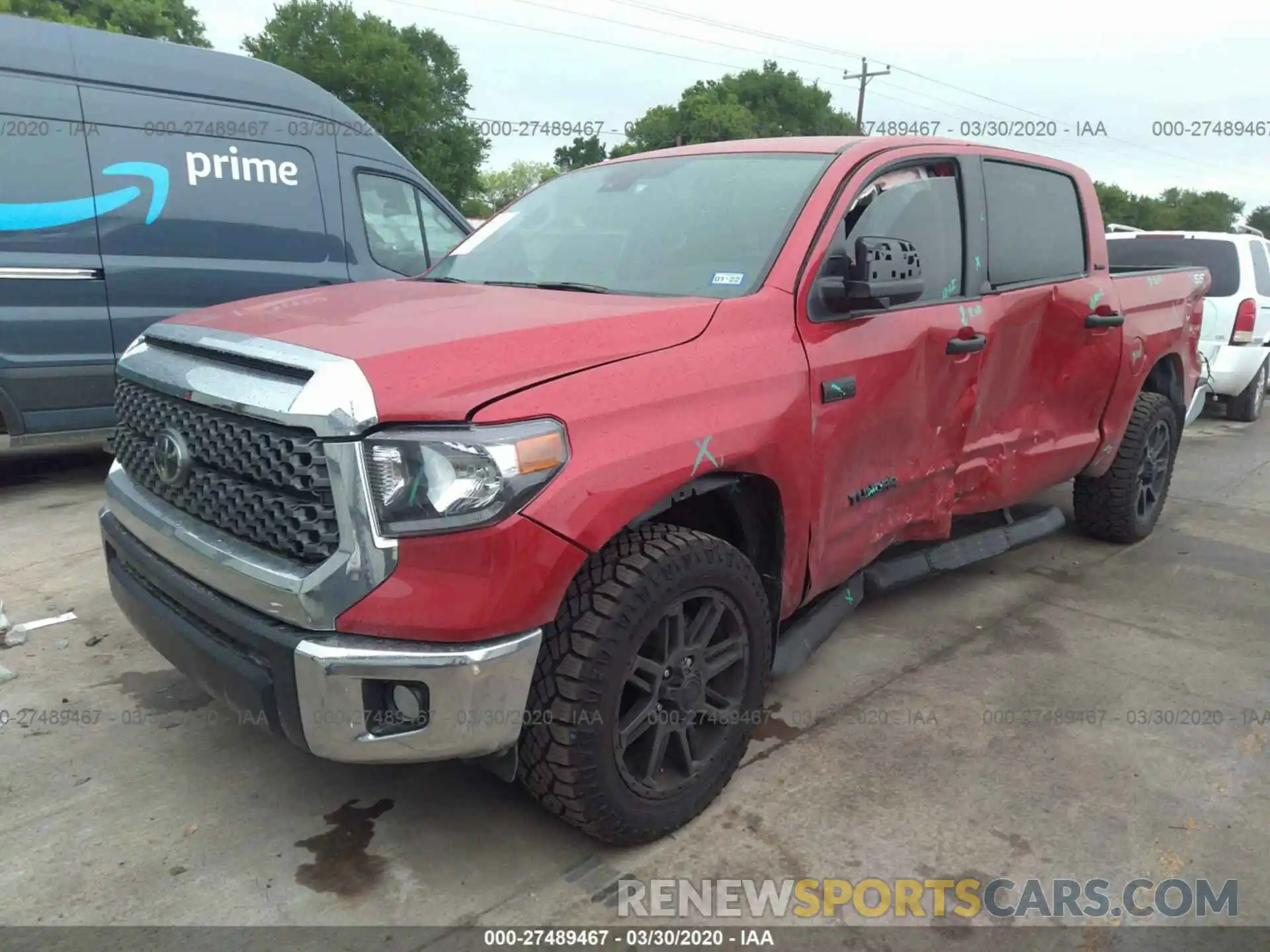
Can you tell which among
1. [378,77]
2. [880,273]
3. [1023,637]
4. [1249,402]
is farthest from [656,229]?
[378,77]

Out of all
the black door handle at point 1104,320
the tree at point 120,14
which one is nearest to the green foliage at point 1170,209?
the tree at point 120,14

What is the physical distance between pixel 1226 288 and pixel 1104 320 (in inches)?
220

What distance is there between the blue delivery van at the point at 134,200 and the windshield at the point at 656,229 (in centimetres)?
288

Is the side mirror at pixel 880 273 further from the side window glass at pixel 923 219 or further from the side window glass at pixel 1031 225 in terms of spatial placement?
Result: the side window glass at pixel 1031 225

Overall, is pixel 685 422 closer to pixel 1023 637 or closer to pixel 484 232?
pixel 484 232

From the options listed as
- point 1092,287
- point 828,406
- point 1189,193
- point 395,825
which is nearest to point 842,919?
point 395,825

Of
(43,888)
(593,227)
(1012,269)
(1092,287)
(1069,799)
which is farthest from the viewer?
(1092,287)

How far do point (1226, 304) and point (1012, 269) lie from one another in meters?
6.27

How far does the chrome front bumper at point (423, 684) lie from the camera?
197 cm

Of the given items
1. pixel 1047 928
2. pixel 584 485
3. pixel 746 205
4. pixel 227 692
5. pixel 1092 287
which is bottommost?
pixel 1047 928

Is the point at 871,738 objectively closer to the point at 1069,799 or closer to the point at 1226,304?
the point at 1069,799

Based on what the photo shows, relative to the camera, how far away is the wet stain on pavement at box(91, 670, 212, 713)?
3080 mm

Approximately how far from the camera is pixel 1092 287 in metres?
4.29

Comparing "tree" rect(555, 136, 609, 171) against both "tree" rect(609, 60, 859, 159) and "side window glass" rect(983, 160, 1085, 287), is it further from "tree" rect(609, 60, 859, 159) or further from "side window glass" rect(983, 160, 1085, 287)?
"side window glass" rect(983, 160, 1085, 287)
